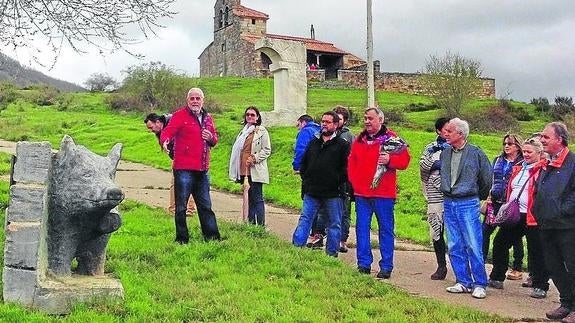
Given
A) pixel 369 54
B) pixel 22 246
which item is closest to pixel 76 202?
pixel 22 246

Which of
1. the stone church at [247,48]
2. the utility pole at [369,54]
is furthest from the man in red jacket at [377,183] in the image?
the stone church at [247,48]

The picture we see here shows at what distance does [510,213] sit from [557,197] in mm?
1247

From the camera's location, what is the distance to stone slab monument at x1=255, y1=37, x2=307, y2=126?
19.8 metres

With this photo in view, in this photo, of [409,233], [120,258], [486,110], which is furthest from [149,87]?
[120,258]

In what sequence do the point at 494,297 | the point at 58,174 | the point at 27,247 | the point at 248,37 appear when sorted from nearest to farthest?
the point at 27,247
the point at 58,174
the point at 494,297
the point at 248,37

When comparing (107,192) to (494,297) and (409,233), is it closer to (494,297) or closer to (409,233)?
(494,297)

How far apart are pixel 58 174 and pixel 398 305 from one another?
3113 mm

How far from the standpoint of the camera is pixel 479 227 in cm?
685

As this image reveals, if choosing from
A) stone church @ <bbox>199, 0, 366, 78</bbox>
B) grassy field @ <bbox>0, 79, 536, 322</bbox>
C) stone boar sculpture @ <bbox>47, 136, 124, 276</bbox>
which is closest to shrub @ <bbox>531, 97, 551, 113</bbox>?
stone church @ <bbox>199, 0, 366, 78</bbox>

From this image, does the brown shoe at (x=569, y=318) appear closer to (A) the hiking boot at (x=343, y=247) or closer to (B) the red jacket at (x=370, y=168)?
(B) the red jacket at (x=370, y=168)

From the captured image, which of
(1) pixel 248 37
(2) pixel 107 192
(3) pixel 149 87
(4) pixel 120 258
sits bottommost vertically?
(4) pixel 120 258

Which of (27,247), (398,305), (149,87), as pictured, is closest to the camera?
(27,247)

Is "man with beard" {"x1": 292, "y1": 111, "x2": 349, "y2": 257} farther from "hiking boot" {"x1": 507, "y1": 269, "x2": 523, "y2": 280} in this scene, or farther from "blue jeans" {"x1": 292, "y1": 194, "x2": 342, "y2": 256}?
"hiking boot" {"x1": 507, "y1": 269, "x2": 523, "y2": 280}

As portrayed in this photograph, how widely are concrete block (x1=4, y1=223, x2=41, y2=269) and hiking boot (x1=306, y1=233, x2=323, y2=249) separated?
4.26 m
